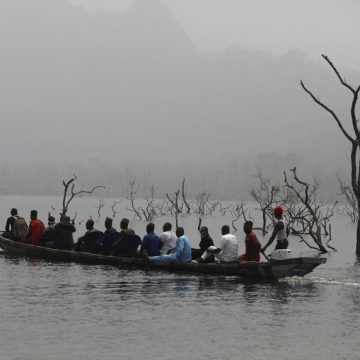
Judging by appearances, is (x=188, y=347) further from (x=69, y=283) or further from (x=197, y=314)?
(x=69, y=283)

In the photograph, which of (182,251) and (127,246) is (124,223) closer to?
(127,246)

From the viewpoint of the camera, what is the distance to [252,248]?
997 inches

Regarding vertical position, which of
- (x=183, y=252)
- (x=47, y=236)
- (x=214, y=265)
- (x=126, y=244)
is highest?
(x=47, y=236)

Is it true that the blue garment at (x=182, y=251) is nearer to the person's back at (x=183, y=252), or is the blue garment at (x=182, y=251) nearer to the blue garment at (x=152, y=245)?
the person's back at (x=183, y=252)

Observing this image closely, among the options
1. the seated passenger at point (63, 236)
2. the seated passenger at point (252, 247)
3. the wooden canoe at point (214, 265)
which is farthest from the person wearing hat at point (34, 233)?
the seated passenger at point (252, 247)

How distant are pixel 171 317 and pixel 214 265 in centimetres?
784

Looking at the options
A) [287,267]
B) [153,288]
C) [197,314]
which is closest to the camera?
[197,314]

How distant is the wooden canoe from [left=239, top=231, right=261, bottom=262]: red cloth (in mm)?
674

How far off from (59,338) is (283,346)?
4.38 meters

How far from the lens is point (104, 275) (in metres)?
26.1

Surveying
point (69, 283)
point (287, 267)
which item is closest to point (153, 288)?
point (69, 283)

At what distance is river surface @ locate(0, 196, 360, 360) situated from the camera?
46.7 feet

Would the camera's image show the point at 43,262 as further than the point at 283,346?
Yes

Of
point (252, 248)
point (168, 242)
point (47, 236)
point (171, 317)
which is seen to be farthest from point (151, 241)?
point (171, 317)
